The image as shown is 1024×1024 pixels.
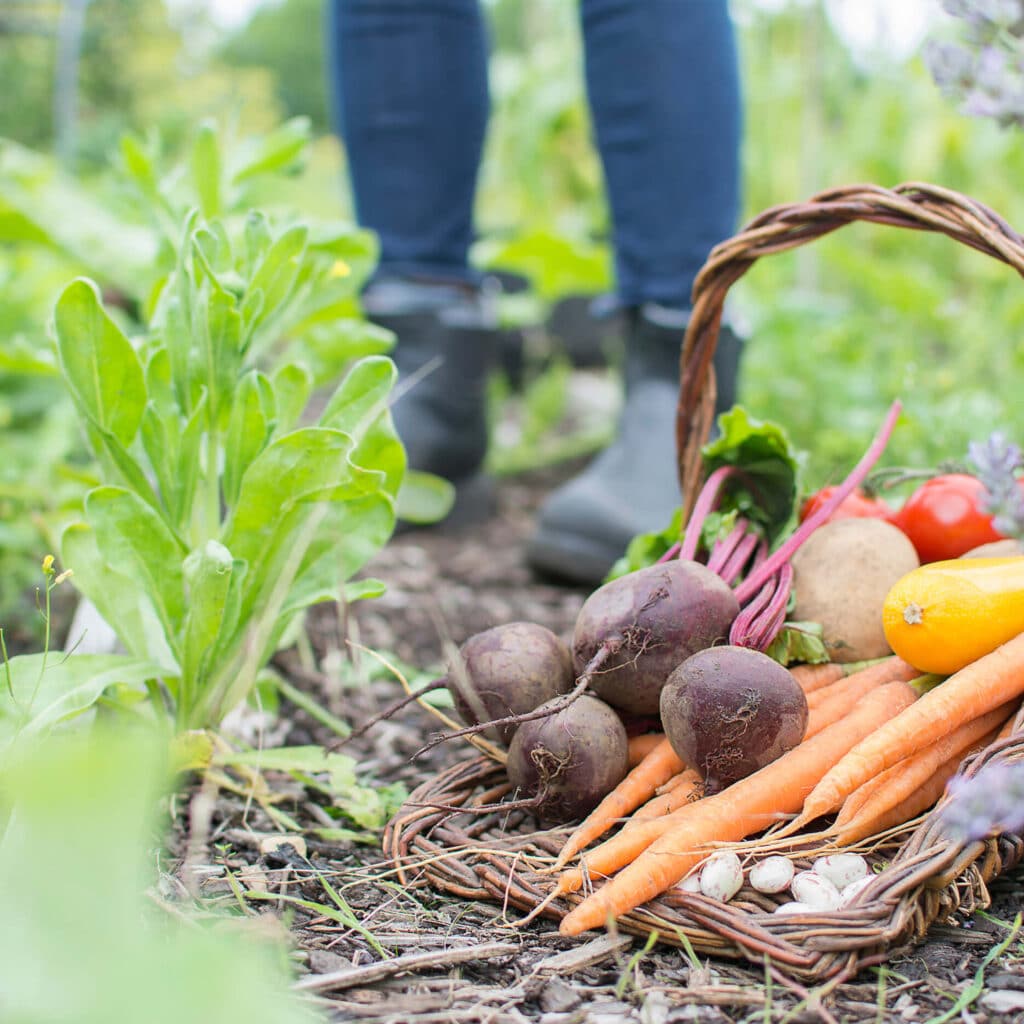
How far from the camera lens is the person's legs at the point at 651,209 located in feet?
6.82

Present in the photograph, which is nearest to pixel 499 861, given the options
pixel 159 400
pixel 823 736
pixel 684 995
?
pixel 684 995

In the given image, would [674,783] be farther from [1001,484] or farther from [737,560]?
[1001,484]

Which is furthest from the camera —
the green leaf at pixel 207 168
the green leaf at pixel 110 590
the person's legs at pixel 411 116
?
the person's legs at pixel 411 116

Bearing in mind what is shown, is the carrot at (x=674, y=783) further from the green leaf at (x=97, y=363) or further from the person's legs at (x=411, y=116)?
the person's legs at (x=411, y=116)

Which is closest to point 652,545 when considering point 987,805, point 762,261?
point 987,805

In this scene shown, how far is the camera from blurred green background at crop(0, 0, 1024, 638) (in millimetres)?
2160

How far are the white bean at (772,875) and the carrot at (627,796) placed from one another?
0.17 meters

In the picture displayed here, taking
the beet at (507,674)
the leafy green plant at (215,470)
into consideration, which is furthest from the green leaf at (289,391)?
the beet at (507,674)

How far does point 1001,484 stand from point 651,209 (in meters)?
1.39

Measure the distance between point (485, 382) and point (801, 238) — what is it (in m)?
1.58

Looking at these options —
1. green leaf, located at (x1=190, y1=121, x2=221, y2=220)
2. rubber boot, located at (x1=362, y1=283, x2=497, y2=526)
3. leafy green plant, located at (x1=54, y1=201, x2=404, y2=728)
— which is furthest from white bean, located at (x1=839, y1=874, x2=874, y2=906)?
rubber boot, located at (x1=362, y1=283, x2=497, y2=526)

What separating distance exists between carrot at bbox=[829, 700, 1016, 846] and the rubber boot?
155 cm

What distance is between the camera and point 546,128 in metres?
4.80

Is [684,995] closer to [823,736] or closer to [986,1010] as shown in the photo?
[986,1010]
